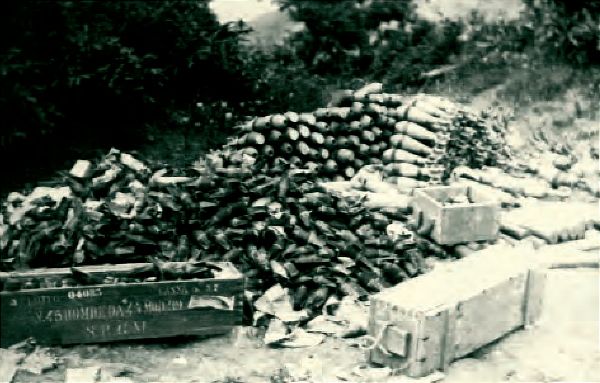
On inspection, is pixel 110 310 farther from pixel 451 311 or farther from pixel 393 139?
pixel 393 139

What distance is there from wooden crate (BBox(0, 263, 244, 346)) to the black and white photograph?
0.04 ft

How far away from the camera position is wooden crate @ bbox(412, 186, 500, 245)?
611 centimetres

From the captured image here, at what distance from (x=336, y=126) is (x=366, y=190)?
2.57ft

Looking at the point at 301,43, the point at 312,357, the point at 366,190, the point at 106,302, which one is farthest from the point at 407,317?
the point at 301,43

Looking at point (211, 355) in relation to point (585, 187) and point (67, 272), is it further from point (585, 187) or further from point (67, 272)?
point (585, 187)

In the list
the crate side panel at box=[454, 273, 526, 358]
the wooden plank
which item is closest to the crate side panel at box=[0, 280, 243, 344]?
the crate side panel at box=[454, 273, 526, 358]

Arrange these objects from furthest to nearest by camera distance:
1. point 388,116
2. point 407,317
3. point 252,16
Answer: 1. point 388,116
2. point 252,16
3. point 407,317

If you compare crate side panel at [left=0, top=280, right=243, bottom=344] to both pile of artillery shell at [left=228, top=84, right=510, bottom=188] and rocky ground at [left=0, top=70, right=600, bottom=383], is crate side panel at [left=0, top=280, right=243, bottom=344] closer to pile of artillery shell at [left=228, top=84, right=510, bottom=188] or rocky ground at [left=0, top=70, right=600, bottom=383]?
rocky ground at [left=0, top=70, right=600, bottom=383]

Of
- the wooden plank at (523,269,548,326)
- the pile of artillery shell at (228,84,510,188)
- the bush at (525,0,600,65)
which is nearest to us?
the wooden plank at (523,269,548,326)

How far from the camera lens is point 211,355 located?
4.56 metres

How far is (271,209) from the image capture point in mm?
5496

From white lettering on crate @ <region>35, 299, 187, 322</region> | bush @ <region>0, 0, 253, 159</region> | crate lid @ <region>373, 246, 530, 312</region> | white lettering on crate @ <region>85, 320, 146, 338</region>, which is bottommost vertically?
white lettering on crate @ <region>85, 320, 146, 338</region>

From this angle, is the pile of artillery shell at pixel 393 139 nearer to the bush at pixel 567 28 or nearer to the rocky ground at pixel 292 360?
the bush at pixel 567 28

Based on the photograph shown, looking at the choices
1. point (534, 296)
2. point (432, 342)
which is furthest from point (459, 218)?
point (432, 342)
